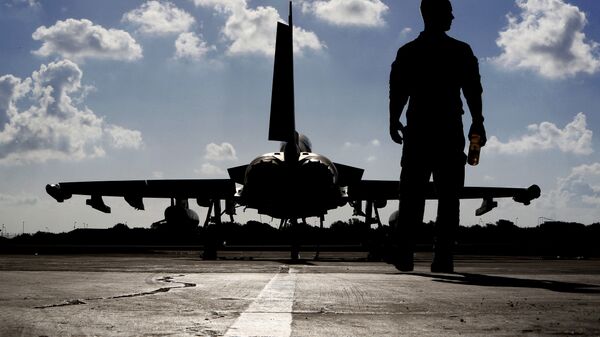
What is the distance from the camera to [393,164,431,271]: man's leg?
27.2 feet

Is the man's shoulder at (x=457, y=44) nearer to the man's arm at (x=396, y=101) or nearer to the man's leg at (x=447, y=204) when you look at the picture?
the man's arm at (x=396, y=101)

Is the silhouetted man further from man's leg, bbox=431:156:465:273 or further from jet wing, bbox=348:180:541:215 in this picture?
jet wing, bbox=348:180:541:215

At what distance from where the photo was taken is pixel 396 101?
8398mm

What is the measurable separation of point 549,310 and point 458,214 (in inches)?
175

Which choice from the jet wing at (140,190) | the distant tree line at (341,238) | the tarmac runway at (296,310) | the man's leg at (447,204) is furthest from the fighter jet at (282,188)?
the distant tree line at (341,238)

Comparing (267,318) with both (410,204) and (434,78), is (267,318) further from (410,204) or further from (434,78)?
(434,78)

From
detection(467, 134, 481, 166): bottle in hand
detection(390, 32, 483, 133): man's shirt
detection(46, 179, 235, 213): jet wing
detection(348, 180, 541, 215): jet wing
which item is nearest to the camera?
detection(467, 134, 481, 166): bottle in hand

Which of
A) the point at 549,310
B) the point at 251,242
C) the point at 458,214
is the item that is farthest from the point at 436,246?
the point at 251,242

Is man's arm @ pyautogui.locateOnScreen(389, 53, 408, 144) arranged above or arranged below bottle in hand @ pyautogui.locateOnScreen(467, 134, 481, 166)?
above

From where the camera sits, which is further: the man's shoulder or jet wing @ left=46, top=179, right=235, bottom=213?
jet wing @ left=46, top=179, right=235, bottom=213

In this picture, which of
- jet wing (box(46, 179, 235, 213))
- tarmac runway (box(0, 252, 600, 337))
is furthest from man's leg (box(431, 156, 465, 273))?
jet wing (box(46, 179, 235, 213))

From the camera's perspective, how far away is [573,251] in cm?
3519

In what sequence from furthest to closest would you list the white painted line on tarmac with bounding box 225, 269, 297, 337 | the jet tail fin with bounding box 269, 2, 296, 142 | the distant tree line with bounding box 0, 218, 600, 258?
the distant tree line with bounding box 0, 218, 600, 258
the jet tail fin with bounding box 269, 2, 296, 142
the white painted line on tarmac with bounding box 225, 269, 297, 337

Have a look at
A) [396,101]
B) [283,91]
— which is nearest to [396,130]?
[396,101]
